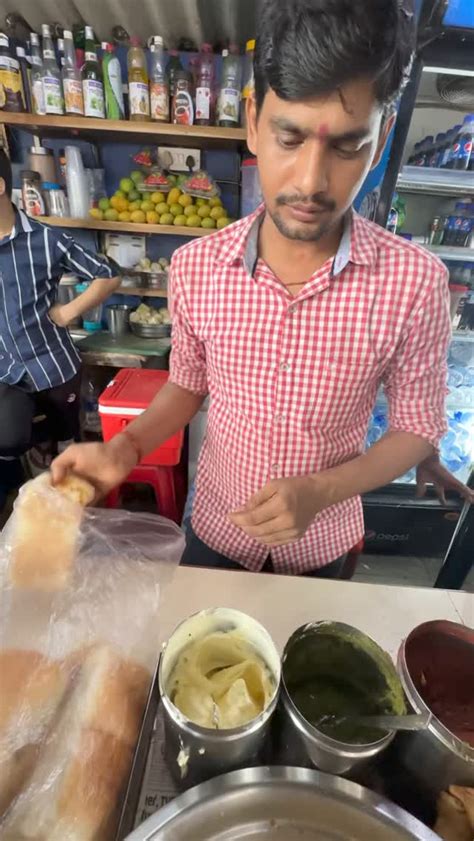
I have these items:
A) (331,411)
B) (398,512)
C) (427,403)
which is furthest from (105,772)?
(398,512)

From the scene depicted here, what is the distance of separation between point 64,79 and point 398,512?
2.82 metres

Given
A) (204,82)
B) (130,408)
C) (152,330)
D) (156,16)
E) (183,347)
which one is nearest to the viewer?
(183,347)

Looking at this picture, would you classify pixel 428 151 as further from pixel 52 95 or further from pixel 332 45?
pixel 52 95

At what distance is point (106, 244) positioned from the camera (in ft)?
9.56

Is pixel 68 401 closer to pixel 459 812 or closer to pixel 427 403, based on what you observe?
pixel 427 403

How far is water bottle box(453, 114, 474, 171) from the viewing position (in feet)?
5.66

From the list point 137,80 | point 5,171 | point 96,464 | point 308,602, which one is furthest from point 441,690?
point 137,80

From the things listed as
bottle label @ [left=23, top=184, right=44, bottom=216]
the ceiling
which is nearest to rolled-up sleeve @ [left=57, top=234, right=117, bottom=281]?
bottle label @ [left=23, top=184, right=44, bottom=216]

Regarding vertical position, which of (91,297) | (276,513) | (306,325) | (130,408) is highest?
(306,325)

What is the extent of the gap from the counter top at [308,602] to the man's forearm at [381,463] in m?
0.19

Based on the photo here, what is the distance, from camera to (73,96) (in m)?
2.26

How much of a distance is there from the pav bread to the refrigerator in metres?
1.20

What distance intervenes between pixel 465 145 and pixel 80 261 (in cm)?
177

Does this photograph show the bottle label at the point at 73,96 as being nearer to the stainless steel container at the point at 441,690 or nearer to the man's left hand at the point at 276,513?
the man's left hand at the point at 276,513
